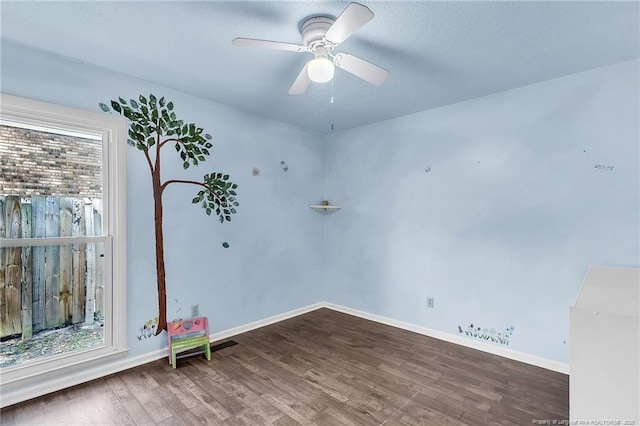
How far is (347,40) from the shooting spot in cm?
208

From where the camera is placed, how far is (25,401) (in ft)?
7.07

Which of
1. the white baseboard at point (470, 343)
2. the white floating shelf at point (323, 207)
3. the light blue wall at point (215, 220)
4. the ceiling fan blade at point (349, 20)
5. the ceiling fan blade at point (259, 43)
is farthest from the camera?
the white floating shelf at point (323, 207)

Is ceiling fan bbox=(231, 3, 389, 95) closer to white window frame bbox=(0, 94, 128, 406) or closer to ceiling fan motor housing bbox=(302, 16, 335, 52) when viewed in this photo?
ceiling fan motor housing bbox=(302, 16, 335, 52)

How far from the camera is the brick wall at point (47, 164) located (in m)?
2.17

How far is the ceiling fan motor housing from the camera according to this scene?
181 centimetres

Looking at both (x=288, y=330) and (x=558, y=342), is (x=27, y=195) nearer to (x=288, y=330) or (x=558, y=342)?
(x=288, y=330)

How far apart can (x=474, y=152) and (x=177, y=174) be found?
291 centimetres

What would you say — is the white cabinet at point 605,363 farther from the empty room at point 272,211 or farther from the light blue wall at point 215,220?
the light blue wall at point 215,220

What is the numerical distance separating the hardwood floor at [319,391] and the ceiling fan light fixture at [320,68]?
7.11ft

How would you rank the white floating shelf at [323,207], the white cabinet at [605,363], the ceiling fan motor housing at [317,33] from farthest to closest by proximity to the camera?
1. the white floating shelf at [323,207]
2. the ceiling fan motor housing at [317,33]
3. the white cabinet at [605,363]

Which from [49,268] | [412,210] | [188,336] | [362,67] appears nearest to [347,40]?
[362,67]

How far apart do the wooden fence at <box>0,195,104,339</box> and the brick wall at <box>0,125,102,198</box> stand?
0.07 metres

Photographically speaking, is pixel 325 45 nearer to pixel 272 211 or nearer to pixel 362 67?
pixel 362 67

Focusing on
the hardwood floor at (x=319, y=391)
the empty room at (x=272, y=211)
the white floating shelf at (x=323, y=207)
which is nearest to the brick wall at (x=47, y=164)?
the empty room at (x=272, y=211)
